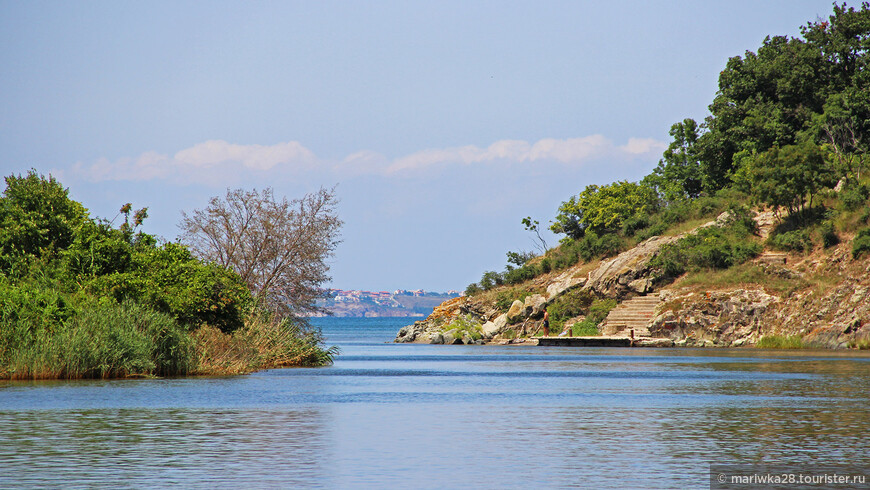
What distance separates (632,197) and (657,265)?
27.9 metres

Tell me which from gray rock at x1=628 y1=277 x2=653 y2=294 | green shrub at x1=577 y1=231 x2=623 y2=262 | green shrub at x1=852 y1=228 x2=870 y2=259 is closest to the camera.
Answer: green shrub at x1=852 y1=228 x2=870 y2=259

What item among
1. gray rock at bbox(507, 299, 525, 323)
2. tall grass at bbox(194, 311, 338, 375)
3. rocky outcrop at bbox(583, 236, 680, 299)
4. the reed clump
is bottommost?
the reed clump

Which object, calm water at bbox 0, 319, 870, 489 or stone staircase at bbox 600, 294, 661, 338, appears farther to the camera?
stone staircase at bbox 600, 294, 661, 338

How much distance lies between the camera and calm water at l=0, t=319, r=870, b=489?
50.4ft

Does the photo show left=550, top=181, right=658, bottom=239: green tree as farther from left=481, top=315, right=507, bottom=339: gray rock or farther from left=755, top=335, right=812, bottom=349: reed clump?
left=755, top=335, right=812, bottom=349: reed clump

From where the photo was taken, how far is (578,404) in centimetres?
2833

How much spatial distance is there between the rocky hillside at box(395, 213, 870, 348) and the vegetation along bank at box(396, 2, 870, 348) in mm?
116

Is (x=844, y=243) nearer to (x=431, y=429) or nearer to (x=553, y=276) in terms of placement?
(x=553, y=276)

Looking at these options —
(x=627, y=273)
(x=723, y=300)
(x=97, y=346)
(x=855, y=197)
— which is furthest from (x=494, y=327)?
(x=97, y=346)

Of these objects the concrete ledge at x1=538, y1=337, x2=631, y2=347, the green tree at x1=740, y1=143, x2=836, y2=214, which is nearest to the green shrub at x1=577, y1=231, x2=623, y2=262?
the concrete ledge at x1=538, y1=337, x2=631, y2=347

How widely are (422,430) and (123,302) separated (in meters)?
20.6

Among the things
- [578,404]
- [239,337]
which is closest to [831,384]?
[578,404]

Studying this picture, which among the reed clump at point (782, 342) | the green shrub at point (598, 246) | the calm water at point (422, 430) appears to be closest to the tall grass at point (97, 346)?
the calm water at point (422, 430)

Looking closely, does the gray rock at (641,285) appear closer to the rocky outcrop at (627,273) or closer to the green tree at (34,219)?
the rocky outcrop at (627,273)
